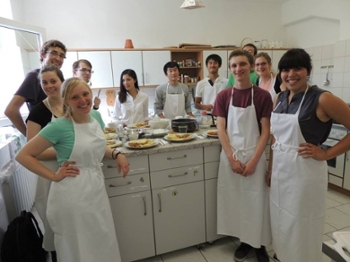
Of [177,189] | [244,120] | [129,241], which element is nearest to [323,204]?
[244,120]

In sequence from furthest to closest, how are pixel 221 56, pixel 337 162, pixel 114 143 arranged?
pixel 221 56, pixel 337 162, pixel 114 143

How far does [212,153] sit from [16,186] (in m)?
1.71

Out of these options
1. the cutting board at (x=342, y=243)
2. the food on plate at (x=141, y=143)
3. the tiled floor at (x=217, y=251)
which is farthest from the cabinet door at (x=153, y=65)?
the cutting board at (x=342, y=243)

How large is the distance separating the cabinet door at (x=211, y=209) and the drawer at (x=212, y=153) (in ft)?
0.55

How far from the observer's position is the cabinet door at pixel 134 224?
169 cm

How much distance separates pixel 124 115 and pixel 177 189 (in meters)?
1.39

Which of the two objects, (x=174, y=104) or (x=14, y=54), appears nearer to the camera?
(x=14, y=54)

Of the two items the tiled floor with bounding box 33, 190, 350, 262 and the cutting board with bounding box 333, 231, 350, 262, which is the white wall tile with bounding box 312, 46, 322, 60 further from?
the cutting board with bounding box 333, 231, 350, 262

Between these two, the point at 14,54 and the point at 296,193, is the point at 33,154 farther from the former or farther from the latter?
the point at 14,54

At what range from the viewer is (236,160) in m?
1.63

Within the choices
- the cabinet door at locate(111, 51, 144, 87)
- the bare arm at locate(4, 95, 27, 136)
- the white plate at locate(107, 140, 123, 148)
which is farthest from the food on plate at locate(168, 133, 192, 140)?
the cabinet door at locate(111, 51, 144, 87)

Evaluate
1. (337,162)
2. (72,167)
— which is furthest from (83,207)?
(337,162)

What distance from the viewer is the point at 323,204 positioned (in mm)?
1389

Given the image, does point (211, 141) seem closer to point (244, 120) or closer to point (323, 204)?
point (244, 120)
